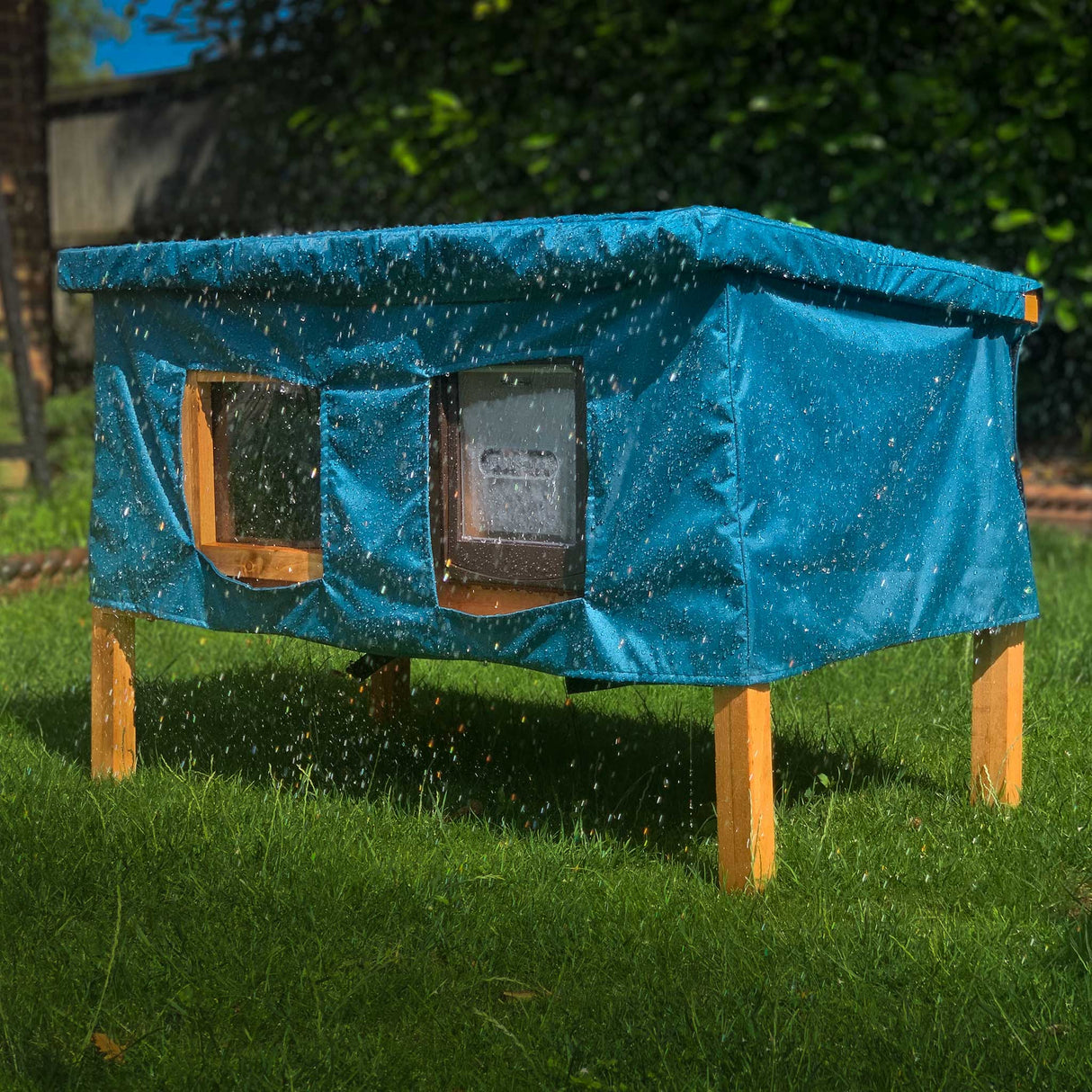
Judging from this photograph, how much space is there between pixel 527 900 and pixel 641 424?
3.02ft

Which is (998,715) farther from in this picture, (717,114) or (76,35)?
(76,35)

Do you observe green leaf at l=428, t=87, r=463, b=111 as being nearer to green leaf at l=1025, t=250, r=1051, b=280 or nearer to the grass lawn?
green leaf at l=1025, t=250, r=1051, b=280

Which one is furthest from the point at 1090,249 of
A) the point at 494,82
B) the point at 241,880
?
the point at 241,880

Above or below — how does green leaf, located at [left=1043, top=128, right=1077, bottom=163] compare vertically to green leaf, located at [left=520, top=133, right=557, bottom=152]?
below

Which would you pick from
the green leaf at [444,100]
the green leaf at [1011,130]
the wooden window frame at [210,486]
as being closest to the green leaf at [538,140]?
the green leaf at [444,100]

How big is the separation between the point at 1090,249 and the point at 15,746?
535cm

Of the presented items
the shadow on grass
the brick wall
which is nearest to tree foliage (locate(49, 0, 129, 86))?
the brick wall

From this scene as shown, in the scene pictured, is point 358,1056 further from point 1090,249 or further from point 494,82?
point 494,82

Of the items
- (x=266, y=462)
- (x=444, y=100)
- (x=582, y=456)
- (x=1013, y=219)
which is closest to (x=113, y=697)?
(x=266, y=462)

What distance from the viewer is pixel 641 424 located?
2762mm

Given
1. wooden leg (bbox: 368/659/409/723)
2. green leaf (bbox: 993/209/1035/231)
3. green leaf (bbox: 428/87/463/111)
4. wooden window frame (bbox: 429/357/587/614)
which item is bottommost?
wooden leg (bbox: 368/659/409/723)

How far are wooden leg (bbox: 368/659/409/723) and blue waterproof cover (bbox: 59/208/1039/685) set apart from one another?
0.84m

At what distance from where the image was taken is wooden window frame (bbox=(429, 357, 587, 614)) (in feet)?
9.61

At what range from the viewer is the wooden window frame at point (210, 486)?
3.40 meters
